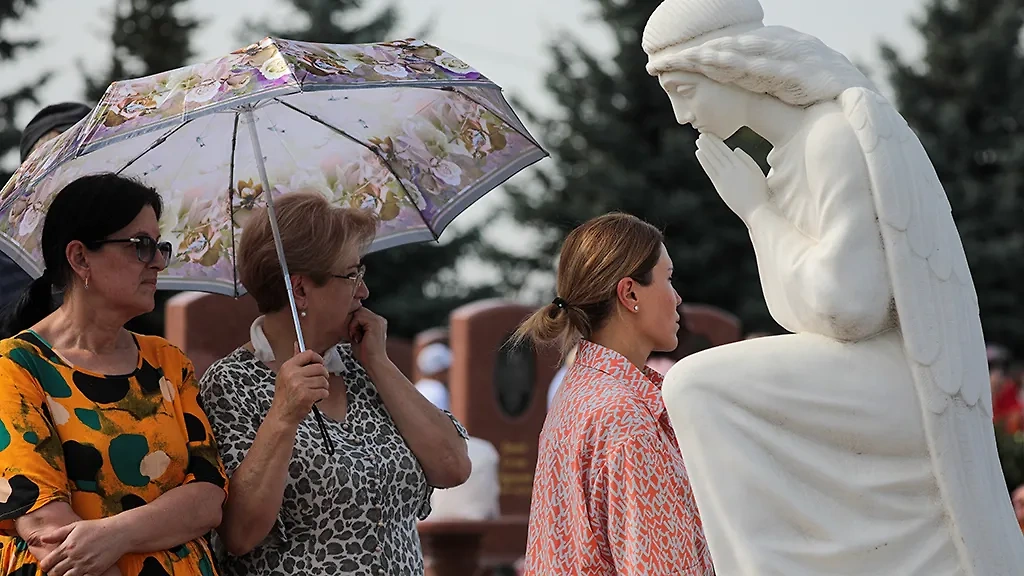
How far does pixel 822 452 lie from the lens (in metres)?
3.21

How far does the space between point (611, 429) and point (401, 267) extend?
23502mm

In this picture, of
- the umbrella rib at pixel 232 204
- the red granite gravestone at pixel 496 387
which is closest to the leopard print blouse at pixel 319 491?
the umbrella rib at pixel 232 204

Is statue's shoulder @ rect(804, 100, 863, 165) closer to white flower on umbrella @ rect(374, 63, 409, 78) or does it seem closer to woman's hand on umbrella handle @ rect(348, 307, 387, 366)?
white flower on umbrella @ rect(374, 63, 409, 78)

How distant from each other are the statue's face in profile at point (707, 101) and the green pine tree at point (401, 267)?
22.9 m

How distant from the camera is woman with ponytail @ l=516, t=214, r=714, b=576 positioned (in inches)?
137

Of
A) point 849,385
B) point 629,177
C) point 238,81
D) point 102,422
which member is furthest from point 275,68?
point 629,177

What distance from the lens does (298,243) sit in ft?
13.3

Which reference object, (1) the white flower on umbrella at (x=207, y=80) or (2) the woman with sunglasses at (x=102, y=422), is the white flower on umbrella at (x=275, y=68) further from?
(2) the woman with sunglasses at (x=102, y=422)

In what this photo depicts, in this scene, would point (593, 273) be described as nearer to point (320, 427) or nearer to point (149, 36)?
point (320, 427)

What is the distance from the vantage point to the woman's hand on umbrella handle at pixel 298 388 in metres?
3.68

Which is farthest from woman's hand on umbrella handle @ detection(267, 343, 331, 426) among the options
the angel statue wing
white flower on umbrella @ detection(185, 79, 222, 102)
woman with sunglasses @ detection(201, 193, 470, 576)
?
the angel statue wing

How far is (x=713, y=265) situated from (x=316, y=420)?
23515mm

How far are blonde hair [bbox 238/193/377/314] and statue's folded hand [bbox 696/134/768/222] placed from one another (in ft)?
3.67

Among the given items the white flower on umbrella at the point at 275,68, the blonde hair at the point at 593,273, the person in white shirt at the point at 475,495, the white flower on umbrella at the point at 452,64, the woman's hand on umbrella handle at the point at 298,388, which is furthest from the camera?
the person in white shirt at the point at 475,495
